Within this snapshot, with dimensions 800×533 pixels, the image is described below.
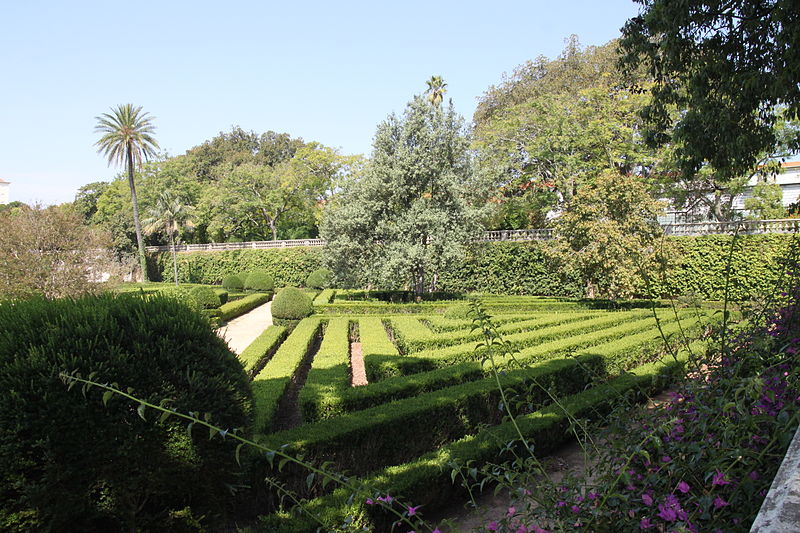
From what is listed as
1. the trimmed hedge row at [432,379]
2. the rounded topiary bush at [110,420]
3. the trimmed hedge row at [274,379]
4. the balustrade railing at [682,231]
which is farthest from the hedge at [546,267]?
the rounded topiary bush at [110,420]

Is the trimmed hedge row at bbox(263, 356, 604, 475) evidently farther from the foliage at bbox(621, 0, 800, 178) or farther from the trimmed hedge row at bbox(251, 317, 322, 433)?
the foliage at bbox(621, 0, 800, 178)

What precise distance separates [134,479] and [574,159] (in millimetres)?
24274

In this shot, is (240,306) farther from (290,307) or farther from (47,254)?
(47,254)

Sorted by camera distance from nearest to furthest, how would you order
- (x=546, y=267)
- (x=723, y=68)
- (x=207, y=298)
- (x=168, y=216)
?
(x=723, y=68) < (x=207, y=298) < (x=546, y=267) < (x=168, y=216)

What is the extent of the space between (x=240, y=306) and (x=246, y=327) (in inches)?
145

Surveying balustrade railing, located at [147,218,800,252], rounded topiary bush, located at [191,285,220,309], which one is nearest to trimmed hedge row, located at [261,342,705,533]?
balustrade railing, located at [147,218,800,252]

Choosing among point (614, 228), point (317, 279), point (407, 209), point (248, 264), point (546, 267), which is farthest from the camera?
point (248, 264)

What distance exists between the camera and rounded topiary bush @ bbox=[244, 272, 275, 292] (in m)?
29.8

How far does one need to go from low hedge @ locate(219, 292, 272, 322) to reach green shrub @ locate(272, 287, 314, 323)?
122 inches

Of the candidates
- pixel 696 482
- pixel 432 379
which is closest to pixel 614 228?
pixel 432 379

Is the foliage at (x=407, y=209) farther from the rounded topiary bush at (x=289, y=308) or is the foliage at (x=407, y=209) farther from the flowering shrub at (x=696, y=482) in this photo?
the flowering shrub at (x=696, y=482)

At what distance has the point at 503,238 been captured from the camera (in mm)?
26109

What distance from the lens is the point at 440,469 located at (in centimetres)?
490

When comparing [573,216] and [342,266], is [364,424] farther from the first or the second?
[342,266]
